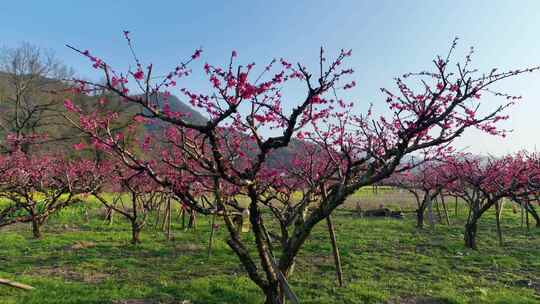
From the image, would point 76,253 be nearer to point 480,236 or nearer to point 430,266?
point 430,266

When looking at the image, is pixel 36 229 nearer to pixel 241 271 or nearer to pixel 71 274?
pixel 71 274

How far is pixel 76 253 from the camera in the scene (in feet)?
38.0

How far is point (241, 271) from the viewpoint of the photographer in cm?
960

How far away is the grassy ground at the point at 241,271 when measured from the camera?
7.49m

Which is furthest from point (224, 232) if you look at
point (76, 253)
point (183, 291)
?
point (183, 291)

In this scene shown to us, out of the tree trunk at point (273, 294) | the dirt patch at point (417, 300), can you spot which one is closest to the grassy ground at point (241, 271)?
the dirt patch at point (417, 300)

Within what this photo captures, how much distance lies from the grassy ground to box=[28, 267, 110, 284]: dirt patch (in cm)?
2

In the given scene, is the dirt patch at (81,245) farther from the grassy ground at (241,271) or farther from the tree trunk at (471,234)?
the tree trunk at (471,234)

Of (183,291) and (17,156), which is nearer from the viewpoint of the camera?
(183,291)

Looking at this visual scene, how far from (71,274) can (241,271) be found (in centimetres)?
463

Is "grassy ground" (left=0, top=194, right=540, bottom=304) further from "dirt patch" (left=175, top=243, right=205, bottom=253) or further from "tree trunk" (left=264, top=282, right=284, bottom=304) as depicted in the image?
"tree trunk" (left=264, top=282, right=284, bottom=304)

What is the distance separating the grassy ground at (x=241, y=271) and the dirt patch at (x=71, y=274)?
24 millimetres

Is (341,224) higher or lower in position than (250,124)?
lower

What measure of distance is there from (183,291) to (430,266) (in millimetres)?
7447
